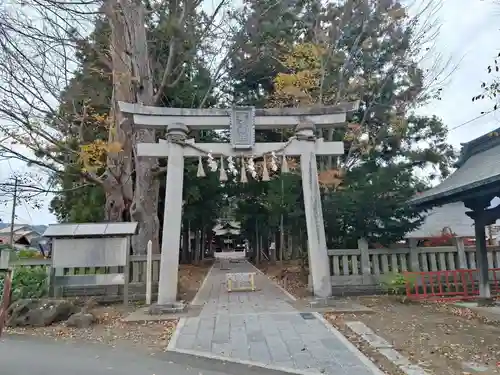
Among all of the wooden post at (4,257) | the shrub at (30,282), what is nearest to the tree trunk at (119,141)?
the wooden post at (4,257)

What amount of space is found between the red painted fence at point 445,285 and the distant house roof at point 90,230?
23.2 ft

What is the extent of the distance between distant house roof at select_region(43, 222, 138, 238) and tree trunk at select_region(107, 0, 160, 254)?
3.44m

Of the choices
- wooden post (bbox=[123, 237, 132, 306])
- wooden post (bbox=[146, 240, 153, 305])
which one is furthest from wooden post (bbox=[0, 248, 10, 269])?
wooden post (bbox=[146, 240, 153, 305])

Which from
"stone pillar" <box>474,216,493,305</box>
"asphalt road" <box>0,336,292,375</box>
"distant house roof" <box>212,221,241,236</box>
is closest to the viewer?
"asphalt road" <box>0,336,292,375</box>

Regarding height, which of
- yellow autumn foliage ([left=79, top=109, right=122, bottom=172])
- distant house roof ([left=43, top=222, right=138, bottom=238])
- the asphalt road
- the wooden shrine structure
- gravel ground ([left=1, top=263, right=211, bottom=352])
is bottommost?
the asphalt road

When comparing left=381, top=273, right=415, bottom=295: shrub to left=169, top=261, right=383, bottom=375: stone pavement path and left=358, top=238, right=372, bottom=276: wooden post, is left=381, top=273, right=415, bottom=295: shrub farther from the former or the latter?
left=169, top=261, right=383, bottom=375: stone pavement path

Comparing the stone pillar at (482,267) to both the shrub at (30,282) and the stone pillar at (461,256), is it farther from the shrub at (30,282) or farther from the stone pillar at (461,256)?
the shrub at (30,282)

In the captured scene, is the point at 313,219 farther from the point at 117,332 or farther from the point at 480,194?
the point at 117,332

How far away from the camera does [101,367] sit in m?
5.04

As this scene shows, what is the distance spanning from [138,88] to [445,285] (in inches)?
424

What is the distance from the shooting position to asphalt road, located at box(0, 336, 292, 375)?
485 centimetres

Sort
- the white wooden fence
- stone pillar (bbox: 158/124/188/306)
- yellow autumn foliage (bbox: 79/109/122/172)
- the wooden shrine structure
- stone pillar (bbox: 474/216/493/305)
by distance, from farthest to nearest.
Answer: yellow autumn foliage (bbox: 79/109/122/172), the white wooden fence, stone pillar (bbox: 474/216/493/305), stone pillar (bbox: 158/124/188/306), the wooden shrine structure

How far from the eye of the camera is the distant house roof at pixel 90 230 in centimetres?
946

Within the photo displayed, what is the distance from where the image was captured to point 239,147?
32.3 feet
